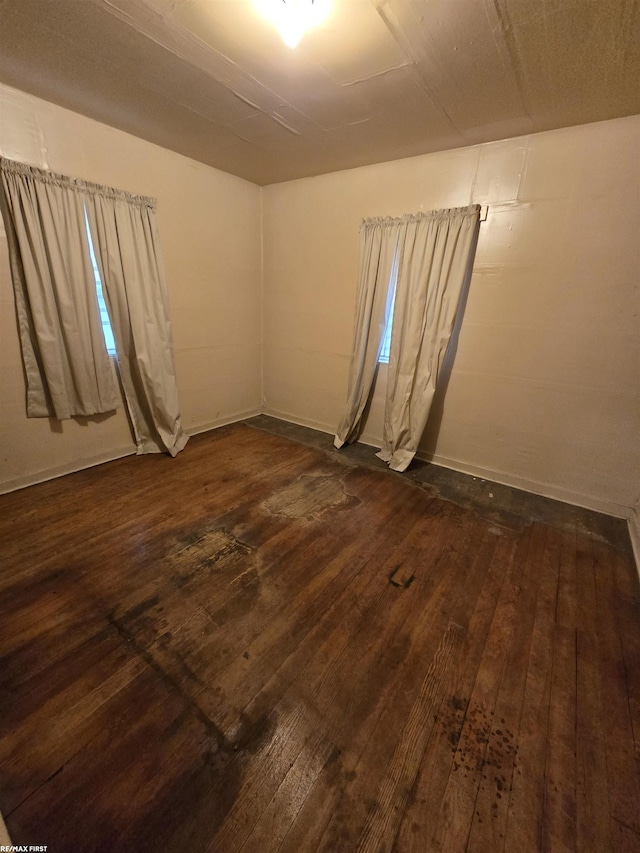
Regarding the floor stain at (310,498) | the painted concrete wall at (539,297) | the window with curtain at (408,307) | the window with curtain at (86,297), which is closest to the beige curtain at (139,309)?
the window with curtain at (86,297)

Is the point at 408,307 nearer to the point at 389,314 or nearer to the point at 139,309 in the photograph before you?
the point at 389,314

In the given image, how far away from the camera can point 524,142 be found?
2273mm

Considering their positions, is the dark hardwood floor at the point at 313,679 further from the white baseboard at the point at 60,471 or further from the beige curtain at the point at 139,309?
the beige curtain at the point at 139,309

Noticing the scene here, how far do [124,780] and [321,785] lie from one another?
1.93ft

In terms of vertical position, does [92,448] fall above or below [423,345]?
below

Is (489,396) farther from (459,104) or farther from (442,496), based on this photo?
(459,104)

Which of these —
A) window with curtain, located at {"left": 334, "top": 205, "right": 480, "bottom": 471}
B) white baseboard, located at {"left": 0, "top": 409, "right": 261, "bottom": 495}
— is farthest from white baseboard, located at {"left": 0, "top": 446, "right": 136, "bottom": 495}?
window with curtain, located at {"left": 334, "top": 205, "right": 480, "bottom": 471}

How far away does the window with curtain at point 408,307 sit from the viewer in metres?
2.57

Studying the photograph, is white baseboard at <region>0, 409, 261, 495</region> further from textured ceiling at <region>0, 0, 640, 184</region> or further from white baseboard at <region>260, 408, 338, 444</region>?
textured ceiling at <region>0, 0, 640, 184</region>

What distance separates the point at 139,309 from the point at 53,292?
A: 55 centimetres

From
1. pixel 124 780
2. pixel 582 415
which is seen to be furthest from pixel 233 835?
pixel 582 415

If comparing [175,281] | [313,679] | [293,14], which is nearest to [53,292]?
[175,281]

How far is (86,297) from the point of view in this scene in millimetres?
2453

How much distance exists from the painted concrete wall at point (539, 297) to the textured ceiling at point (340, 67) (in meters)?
0.23
